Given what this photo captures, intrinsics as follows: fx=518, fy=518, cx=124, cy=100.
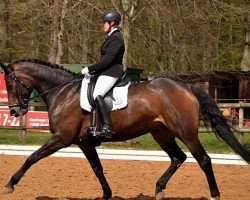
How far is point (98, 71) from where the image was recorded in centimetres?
764

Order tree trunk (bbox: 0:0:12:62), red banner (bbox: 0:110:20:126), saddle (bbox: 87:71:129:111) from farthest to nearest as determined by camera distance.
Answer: tree trunk (bbox: 0:0:12:62)
red banner (bbox: 0:110:20:126)
saddle (bbox: 87:71:129:111)

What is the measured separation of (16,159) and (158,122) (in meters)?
6.41

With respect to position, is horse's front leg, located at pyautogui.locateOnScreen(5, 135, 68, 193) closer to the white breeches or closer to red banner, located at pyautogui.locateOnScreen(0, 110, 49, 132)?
the white breeches

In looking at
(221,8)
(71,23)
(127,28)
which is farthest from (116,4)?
(221,8)

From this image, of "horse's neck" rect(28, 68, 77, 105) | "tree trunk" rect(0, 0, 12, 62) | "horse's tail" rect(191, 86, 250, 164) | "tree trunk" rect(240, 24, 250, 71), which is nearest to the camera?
"horse's tail" rect(191, 86, 250, 164)

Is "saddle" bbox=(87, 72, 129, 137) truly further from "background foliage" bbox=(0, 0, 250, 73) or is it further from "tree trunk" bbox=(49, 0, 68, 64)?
"tree trunk" bbox=(49, 0, 68, 64)

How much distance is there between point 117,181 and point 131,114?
2.74 meters

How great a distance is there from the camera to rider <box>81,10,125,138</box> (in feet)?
24.7

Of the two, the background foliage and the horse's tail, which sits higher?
the background foliage

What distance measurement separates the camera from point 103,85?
7.59m

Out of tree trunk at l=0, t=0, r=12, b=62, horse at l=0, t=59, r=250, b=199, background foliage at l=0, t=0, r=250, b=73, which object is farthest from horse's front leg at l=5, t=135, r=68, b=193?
tree trunk at l=0, t=0, r=12, b=62

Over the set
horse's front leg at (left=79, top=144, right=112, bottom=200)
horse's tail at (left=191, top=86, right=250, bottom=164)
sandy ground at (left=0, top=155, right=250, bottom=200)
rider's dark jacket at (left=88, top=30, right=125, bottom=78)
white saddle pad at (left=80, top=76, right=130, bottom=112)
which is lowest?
sandy ground at (left=0, top=155, right=250, bottom=200)

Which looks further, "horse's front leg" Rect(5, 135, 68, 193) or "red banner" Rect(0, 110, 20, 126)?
"red banner" Rect(0, 110, 20, 126)

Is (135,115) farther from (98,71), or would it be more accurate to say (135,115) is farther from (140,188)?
(140,188)
